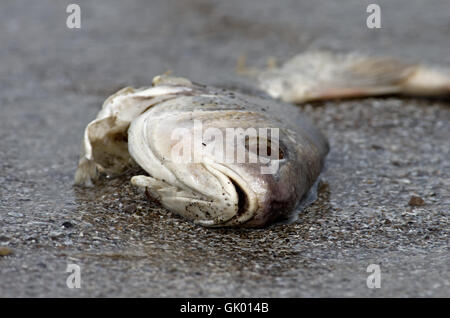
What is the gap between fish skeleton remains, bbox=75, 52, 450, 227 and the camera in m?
3.35

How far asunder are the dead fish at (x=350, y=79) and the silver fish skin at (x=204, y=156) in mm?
1884

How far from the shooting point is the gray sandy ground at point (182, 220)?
10.3 feet

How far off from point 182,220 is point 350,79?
3220mm

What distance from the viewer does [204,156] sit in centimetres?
338

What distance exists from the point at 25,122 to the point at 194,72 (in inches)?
78.6

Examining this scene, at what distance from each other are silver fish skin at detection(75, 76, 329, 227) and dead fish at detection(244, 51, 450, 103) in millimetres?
1884
